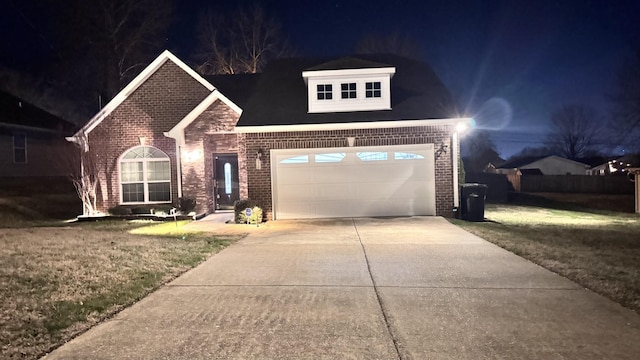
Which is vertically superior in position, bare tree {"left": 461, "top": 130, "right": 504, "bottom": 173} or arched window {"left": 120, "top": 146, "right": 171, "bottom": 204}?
bare tree {"left": 461, "top": 130, "right": 504, "bottom": 173}

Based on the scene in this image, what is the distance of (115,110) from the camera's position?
17641 millimetres

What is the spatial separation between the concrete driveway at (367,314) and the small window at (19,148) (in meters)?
21.3

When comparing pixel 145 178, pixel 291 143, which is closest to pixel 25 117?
pixel 145 178

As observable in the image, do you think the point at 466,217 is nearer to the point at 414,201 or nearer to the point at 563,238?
the point at 414,201

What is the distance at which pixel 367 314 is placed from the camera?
544 cm

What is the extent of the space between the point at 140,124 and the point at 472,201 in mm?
12105

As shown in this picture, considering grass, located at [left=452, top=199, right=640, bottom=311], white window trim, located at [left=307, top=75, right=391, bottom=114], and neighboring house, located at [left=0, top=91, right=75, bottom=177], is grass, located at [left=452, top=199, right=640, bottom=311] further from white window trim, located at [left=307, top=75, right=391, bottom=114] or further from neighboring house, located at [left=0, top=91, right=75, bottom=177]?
neighboring house, located at [left=0, top=91, right=75, bottom=177]

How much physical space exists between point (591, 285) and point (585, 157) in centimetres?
7618

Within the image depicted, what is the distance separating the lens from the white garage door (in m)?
15.1

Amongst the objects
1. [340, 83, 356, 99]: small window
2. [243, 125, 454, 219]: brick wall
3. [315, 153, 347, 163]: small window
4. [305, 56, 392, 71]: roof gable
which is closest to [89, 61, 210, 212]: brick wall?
[243, 125, 454, 219]: brick wall

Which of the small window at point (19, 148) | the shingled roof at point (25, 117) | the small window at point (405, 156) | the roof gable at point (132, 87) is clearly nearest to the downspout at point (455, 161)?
the small window at point (405, 156)

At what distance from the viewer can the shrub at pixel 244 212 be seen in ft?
47.1

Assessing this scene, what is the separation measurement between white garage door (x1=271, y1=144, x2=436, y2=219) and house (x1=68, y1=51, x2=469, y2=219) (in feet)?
0.11

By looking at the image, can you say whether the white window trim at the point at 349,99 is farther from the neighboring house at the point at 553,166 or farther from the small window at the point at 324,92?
the neighboring house at the point at 553,166
